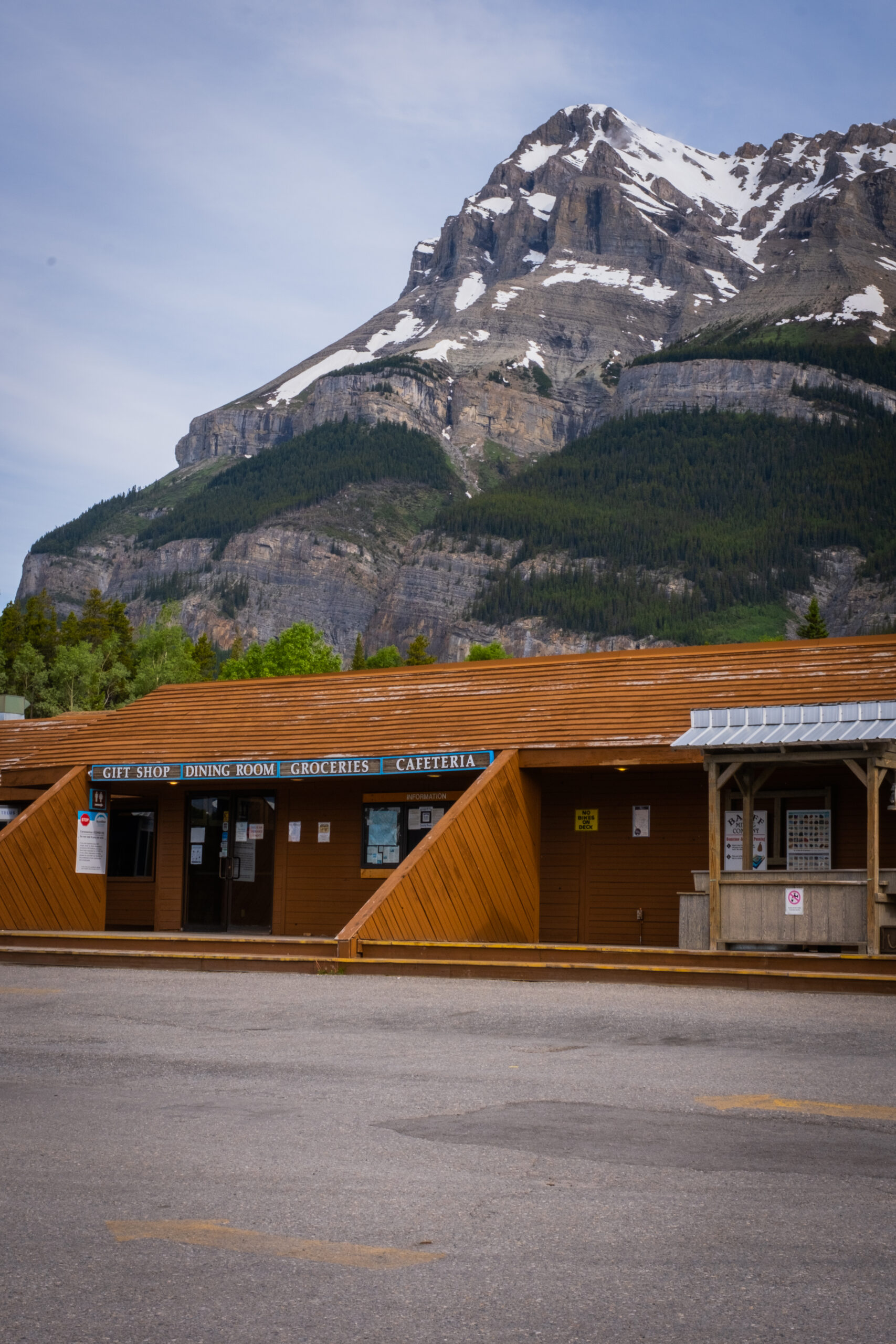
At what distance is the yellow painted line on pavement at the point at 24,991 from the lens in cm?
1245

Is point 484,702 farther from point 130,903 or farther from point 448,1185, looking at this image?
point 448,1185

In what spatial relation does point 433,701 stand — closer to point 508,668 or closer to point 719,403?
point 508,668

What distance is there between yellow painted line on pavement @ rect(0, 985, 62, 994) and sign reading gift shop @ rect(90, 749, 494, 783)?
6.76 metres

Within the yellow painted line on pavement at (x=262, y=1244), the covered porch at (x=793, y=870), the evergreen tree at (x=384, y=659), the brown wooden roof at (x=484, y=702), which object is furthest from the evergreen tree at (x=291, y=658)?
the yellow painted line on pavement at (x=262, y=1244)

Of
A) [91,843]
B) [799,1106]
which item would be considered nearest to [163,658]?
[91,843]

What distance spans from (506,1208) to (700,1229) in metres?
0.68

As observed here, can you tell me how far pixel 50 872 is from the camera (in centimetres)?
2084

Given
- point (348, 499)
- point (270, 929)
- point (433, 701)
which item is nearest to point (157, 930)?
point (270, 929)

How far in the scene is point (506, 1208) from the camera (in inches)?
186

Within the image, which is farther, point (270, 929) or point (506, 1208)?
point (270, 929)

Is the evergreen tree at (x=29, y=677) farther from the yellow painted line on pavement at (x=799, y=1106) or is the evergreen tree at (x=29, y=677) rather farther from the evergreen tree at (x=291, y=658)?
the yellow painted line on pavement at (x=799, y=1106)

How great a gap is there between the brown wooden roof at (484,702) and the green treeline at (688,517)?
123044mm

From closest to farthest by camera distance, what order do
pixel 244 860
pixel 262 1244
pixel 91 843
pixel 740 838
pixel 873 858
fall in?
1. pixel 262 1244
2. pixel 873 858
3. pixel 740 838
4. pixel 91 843
5. pixel 244 860

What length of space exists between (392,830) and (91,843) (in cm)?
489
